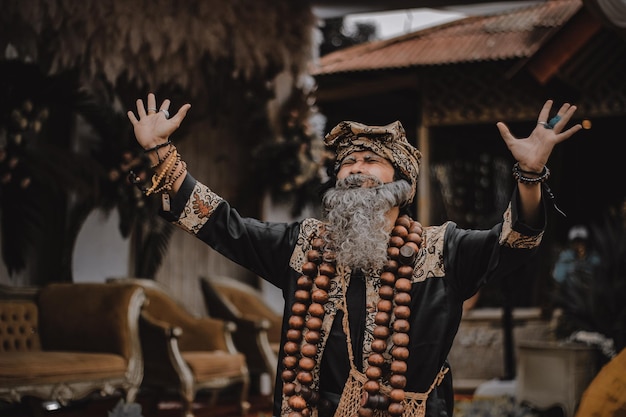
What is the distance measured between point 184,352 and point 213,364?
2.09 feet

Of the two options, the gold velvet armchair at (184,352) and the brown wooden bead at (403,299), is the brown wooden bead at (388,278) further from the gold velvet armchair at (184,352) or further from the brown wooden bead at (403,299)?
the gold velvet armchair at (184,352)

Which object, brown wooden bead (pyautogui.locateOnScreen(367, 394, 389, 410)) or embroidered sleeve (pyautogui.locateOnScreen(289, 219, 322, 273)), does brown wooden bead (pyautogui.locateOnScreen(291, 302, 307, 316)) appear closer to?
embroidered sleeve (pyautogui.locateOnScreen(289, 219, 322, 273))

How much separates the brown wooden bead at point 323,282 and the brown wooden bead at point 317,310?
2.7 inches

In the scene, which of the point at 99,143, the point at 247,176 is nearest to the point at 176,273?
the point at 247,176

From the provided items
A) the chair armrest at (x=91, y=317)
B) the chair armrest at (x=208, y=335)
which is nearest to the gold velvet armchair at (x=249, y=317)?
the chair armrest at (x=208, y=335)

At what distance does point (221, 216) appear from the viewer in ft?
11.0

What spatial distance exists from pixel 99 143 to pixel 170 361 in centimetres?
202

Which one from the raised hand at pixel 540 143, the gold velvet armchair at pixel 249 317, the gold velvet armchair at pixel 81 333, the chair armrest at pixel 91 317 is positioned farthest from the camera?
the gold velvet armchair at pixel 249 317

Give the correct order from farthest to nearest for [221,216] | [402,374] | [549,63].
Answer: [549,63]
[221,216]
[402,374]

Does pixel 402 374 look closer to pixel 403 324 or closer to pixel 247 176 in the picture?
pixel 403 324

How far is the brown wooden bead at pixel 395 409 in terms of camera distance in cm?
306

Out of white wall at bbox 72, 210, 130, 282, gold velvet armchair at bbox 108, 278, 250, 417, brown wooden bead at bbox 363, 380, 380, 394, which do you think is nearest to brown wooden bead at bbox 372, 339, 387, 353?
brown wooden bead at bbox 363, 380, 380, 394

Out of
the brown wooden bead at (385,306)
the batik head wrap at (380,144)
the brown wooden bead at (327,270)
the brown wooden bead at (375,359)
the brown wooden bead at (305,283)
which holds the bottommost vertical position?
the brown wooden bead at (375,359)

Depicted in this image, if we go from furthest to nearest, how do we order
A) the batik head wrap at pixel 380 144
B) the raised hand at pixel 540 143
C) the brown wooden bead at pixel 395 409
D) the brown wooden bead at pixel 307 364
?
the batik head wrap at pixel 380 144 → the brown wooden bead at pixel 307 364 → the brown wooden bead at pixel 395 409 → the raised hand at pixel 540 143
